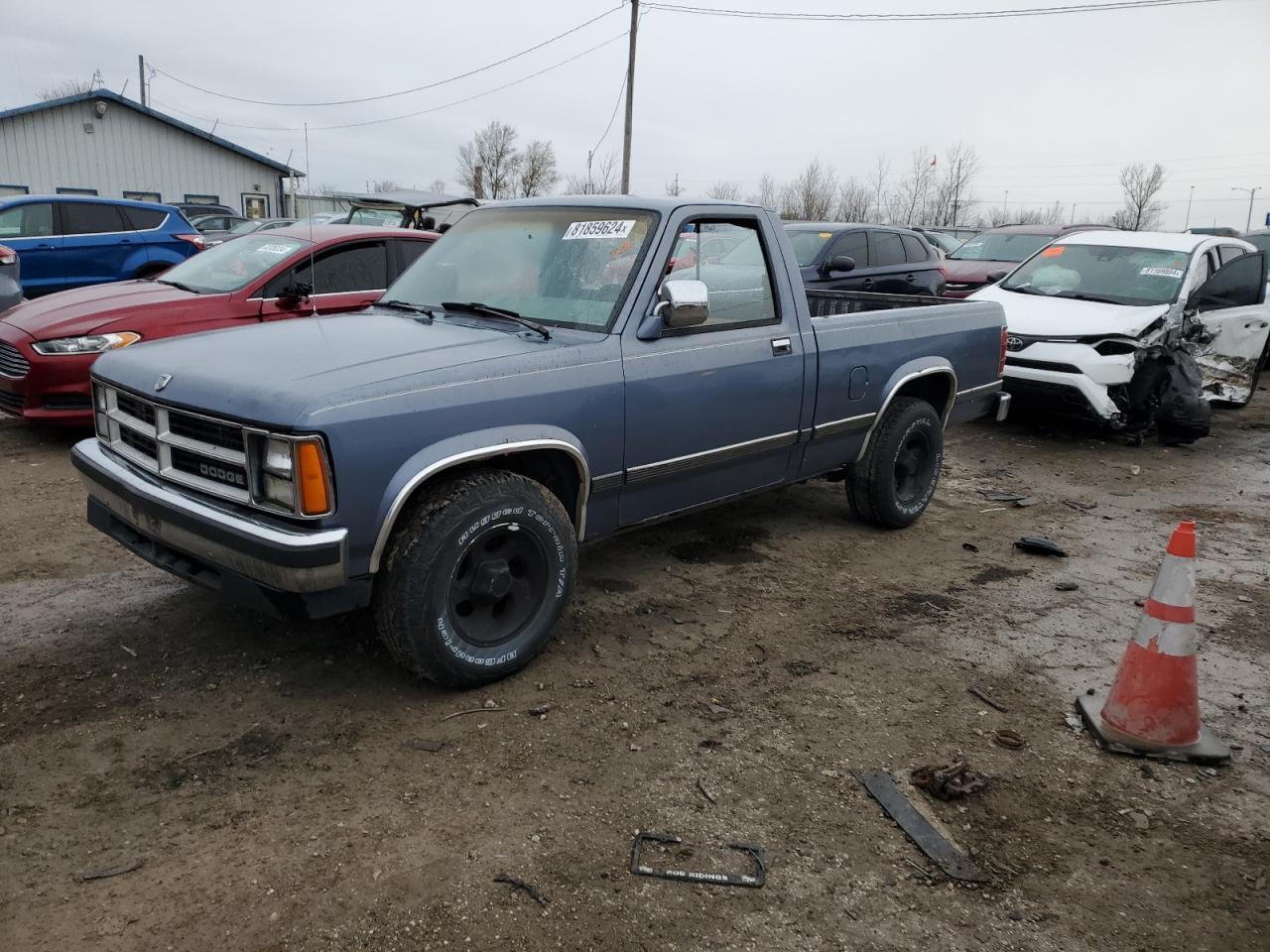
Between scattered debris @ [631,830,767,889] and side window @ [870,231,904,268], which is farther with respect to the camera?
side window @ [870,231,904,268]

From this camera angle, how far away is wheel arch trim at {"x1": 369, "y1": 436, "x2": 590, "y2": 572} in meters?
3.13

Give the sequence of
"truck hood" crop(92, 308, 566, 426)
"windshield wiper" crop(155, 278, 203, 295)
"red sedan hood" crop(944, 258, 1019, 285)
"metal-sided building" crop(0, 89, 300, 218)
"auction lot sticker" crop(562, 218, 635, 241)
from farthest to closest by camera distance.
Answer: "metal-sided building" crop(0, 89, 300, 218)
"red sedan hood" crop(944, 258, 1019, 285)
"windshield wiper" crop(155, 278, 203, 295)
"auction lot sticker" crop(562, 218, 635, 241)
"truck hood" crop(92, 308, 566, 426)

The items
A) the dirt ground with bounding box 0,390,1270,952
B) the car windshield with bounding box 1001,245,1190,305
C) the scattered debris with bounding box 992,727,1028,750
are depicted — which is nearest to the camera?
the dirt ground with bounding box 0,390,1270,952

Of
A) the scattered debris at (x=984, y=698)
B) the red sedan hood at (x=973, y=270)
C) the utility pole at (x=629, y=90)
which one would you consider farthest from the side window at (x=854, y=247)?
the utility pole at (x=629, y=90)

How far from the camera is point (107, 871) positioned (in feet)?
8.34

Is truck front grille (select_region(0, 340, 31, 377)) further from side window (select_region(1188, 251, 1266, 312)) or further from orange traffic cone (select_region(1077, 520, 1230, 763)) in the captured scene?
side window (select_region(1188, 251, 1266, 312))

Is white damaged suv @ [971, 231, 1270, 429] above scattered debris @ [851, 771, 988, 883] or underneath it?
above

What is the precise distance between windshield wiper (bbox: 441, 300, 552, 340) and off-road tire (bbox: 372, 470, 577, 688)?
2.20 feet

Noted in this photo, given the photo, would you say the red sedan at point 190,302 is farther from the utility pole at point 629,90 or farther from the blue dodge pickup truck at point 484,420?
the utility pole at point 629,90

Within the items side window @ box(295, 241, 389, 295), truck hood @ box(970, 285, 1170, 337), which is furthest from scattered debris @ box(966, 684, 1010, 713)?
side window @ box(295, 241, 389, 295)

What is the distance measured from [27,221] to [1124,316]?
12.9 meters

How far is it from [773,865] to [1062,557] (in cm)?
365

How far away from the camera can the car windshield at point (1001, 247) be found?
14383 mm

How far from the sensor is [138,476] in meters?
3.57
